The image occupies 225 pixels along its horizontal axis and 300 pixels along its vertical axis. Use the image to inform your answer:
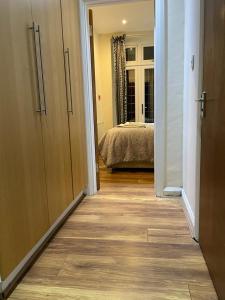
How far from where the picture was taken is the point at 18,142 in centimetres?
148

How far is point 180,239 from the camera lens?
6.27 feet

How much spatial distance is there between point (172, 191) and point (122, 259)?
1278 mm

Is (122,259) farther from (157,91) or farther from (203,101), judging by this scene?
(157,91)

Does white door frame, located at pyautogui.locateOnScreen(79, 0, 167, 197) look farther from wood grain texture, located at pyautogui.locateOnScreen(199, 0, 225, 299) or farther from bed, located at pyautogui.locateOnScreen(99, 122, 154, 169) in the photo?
wood grain texture, located at pyautogui.locateOnScreen(199, 0, 225, 299)

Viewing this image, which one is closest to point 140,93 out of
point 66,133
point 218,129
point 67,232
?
point 66,133

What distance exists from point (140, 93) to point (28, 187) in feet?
16.7

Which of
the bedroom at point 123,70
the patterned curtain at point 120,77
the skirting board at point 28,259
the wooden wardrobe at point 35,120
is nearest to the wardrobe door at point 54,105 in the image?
the wooden wardrobe at point 35,120

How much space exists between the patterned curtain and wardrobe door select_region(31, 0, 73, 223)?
4.05 meters

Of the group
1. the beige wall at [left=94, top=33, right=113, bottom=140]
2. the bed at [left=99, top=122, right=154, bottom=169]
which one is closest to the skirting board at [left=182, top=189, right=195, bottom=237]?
the bed at [left=99, top=122, right=154, bottom=169]

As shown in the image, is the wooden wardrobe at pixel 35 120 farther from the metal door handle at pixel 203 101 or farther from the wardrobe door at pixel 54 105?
the metal door handle at pixel 203 101

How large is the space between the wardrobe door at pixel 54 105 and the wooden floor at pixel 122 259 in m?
0.31

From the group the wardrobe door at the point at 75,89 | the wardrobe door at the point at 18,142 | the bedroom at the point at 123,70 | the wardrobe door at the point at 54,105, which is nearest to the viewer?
the wardrobe door at the point at 18,142

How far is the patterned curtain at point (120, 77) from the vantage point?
598 centimetres

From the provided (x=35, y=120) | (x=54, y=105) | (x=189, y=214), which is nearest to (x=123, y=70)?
(x=54, y=105)
